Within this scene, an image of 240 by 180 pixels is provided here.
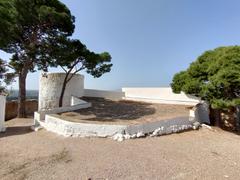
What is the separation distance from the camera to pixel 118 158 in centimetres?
514

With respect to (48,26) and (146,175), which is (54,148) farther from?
(48,26)

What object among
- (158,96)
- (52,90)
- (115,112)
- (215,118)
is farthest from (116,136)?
(52,90)

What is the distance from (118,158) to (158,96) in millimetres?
10194

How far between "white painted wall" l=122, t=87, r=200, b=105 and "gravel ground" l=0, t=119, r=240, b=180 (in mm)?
5821

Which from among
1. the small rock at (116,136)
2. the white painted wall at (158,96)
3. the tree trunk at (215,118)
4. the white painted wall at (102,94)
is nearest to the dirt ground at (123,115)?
the small rock at (116,136)

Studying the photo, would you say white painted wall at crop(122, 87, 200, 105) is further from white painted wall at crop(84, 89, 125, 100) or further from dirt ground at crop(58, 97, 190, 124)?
dirt ground at crop(58, 97, 190, 124)

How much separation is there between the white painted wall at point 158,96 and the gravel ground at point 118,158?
5821mm

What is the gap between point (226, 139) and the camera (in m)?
7.73

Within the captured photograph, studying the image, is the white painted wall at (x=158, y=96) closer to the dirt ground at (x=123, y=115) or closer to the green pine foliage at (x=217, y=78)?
the dirt ground at (x=123, y=115)

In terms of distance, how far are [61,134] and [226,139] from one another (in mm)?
6705

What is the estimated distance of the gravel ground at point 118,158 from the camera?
14.2 feet

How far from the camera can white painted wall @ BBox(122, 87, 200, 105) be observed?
13133mm

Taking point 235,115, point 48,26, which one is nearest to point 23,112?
point 48,26

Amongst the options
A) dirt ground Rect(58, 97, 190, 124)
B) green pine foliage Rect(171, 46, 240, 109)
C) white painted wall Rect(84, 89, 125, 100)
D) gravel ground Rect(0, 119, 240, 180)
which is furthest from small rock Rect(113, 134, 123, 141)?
white painted wall Rect(84, 89, 125, 100)
